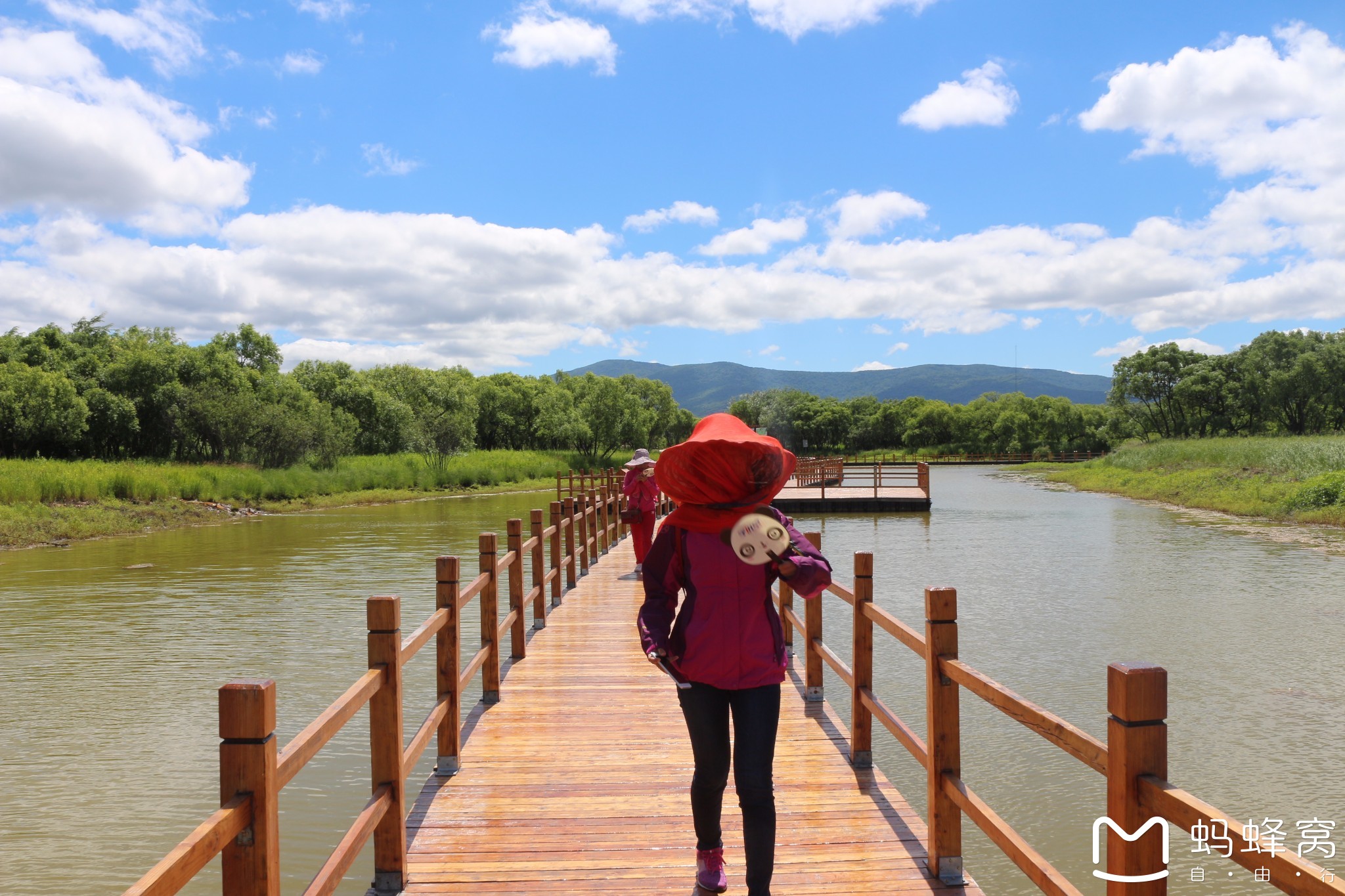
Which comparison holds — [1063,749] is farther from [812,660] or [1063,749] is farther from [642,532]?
[642,532]

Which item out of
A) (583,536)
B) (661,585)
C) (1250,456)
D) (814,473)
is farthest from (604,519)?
(1250,456)

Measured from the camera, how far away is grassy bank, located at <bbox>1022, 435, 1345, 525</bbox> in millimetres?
24375

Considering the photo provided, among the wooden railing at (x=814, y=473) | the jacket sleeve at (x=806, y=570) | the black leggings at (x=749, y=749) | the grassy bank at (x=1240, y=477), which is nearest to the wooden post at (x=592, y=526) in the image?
the black leggings at (x=749, y=749)

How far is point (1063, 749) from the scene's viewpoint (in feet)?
10.0

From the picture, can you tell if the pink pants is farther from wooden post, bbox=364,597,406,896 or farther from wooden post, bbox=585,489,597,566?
wooden post, bbox=364,597,406,896

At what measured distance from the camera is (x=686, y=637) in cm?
296

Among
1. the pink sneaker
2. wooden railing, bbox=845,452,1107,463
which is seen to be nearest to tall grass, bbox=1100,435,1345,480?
wooden railing, bbox=845,452,1107,463

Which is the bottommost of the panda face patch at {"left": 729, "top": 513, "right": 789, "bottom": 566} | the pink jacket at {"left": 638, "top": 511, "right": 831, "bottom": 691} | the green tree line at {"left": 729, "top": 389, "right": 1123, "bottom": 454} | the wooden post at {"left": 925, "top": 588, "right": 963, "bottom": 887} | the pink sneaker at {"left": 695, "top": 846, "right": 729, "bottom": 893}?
the pink sneaker at {"left": 695, "top": 846, "right": 729, "bottom": 893}

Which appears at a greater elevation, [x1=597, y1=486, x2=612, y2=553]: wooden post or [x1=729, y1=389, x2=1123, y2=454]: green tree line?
[x1=729, y1=389, x2=1123, y2=454]: green tree line

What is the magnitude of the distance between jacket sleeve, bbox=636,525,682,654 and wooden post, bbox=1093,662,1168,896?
1.36 meters

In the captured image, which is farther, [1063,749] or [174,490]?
[174,490]

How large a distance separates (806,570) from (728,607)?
0.28 meters

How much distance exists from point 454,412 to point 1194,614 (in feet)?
193

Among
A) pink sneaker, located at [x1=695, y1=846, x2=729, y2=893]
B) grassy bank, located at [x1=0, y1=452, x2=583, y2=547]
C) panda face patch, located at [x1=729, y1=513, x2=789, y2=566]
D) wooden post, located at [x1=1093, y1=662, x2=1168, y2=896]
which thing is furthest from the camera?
grassy bank, located at [x1=0, y1=452, x2=583, y2=547]
